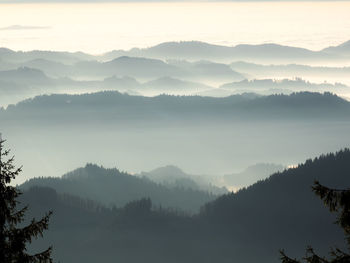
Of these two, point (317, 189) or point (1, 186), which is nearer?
point (317, 189)

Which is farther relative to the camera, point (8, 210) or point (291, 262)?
point (8, 210)

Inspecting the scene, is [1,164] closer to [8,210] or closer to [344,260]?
[8,210]

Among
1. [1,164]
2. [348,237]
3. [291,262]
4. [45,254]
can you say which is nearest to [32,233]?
[45,254]

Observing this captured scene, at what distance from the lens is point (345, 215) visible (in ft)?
88.8

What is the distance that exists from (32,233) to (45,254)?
3.32 ft

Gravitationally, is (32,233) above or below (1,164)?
below

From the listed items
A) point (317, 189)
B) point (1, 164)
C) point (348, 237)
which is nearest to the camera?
point (317, 189)

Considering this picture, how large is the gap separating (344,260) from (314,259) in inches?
40.1

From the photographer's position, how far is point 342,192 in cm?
2645

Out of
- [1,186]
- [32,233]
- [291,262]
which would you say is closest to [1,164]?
[1,186]

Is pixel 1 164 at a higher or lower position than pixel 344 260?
higher

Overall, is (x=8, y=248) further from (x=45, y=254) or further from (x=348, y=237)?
(x=348, y=237)

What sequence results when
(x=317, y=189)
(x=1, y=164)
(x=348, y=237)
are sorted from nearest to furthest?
(x=317, y=189) → (x=348, y=237) → (x=1, y=164)

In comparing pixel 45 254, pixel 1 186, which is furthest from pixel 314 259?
pixel 1 186
